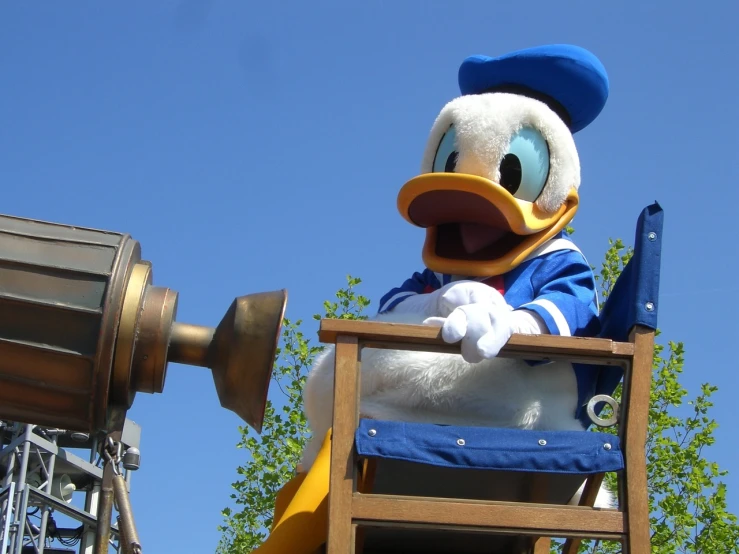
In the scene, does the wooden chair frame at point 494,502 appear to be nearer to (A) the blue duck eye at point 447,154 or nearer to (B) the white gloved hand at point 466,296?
(B) the white gloved hand at point 466,296

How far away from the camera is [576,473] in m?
2.62

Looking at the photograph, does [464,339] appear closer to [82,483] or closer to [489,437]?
[489,437]

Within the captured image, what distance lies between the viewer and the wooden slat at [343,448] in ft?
8.14

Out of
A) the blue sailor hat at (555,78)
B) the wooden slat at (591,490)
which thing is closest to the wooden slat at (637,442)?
the wooden slat at (591,490)

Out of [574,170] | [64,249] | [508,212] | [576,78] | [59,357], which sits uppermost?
[576,78]

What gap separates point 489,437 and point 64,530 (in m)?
13.5

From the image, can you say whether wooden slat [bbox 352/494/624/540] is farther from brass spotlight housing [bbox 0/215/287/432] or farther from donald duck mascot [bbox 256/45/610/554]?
brass spotlight housing [bbox 0/215/287/432]

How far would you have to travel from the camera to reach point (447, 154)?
3.69 metres

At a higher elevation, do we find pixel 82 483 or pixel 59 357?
pixel 82 483

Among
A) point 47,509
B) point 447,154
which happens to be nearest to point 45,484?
point 47,509

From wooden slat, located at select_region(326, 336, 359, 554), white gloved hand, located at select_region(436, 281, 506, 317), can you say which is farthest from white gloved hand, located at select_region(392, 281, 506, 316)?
wooden slat, located at select_region(326, 336, 359, 554)

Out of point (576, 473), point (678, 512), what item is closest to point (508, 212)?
point (576, 473)

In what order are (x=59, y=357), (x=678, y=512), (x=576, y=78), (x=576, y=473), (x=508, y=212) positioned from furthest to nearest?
(x=678, y=512) → (x=576, y=78) → (x=508, y=212) → (x=576, y=473) → (x=59, y=357)

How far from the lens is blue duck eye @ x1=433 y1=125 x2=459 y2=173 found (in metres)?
3.65
